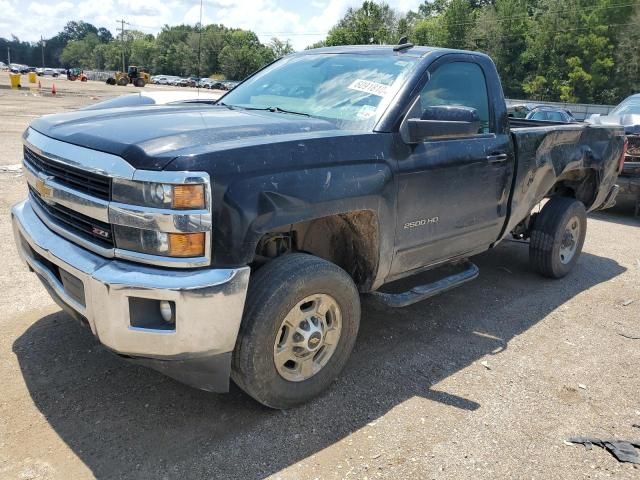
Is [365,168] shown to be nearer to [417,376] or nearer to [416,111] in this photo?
[416,111]

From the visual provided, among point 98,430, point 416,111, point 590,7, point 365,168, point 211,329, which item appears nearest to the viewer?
point 211,329

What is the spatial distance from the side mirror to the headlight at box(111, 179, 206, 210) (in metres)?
1.45

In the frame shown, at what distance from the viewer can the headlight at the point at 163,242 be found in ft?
8.22

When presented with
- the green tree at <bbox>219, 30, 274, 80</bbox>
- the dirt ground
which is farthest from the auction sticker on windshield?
the green tree at <bbox>219, 30, 274, 80</bbox>

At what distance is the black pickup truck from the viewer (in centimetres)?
252

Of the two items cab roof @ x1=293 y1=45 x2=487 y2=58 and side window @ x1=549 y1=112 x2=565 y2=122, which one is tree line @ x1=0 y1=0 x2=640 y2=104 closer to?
side window @ x1=549 y1=112 x2=565 y2=122

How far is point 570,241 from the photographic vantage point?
5688mm

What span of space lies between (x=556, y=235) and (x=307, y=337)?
3.24 m

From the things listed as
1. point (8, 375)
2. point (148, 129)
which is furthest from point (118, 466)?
point (148, 129)

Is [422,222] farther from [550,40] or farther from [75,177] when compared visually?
[550,40]

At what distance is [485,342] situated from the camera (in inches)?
163

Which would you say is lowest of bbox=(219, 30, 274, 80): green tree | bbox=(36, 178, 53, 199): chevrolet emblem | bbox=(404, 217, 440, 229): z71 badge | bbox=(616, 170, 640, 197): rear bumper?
bbox=(616, 170, 640, 197): rear bumper

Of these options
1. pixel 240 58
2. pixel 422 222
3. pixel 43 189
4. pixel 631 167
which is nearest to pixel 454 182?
pixel 422 222

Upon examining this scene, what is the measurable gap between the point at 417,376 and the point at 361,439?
788mm
